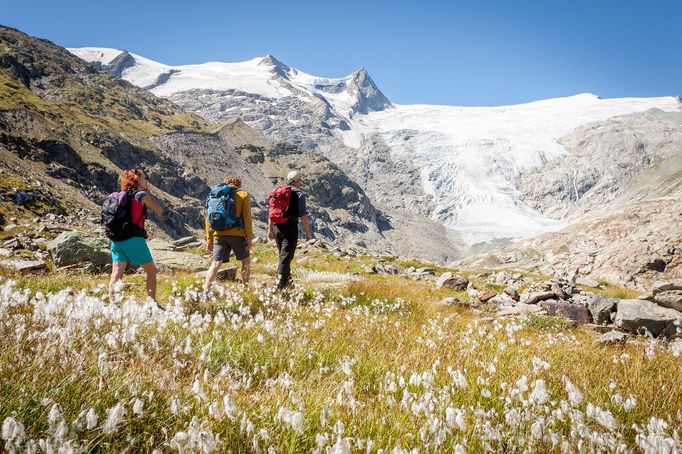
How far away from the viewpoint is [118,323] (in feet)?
14.4

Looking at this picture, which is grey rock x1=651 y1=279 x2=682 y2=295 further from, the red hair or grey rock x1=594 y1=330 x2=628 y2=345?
the red hair

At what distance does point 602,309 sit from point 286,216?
8.38 metres

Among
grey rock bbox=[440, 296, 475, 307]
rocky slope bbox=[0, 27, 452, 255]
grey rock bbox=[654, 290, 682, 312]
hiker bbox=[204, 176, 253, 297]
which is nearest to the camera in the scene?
grey rock bbox=[654, 290, 682, 312]

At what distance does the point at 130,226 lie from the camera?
7.56 m

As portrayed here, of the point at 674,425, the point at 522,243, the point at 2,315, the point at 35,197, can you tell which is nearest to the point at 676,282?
the point at 674,425

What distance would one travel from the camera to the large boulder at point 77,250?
14.4 meters

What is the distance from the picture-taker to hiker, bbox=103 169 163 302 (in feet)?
24.5

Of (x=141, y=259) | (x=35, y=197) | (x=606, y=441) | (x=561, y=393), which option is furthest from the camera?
(x=35, y=197)

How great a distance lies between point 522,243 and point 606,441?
10384cm

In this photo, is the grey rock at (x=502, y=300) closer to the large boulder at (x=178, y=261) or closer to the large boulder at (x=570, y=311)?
the large boulder at (x=570, y=311)

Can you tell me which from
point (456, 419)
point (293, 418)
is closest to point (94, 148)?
point (293, 418)

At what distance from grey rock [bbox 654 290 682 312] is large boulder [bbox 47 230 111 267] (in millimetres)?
17589

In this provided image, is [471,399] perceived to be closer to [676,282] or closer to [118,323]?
[118,323]

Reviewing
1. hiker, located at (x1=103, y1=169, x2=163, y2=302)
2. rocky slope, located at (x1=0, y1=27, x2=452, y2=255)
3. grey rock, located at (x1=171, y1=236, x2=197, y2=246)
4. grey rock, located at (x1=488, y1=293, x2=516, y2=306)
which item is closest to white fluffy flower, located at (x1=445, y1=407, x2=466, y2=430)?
hiker, located at (x1=103, y1=169, x2=163, y2=302)
